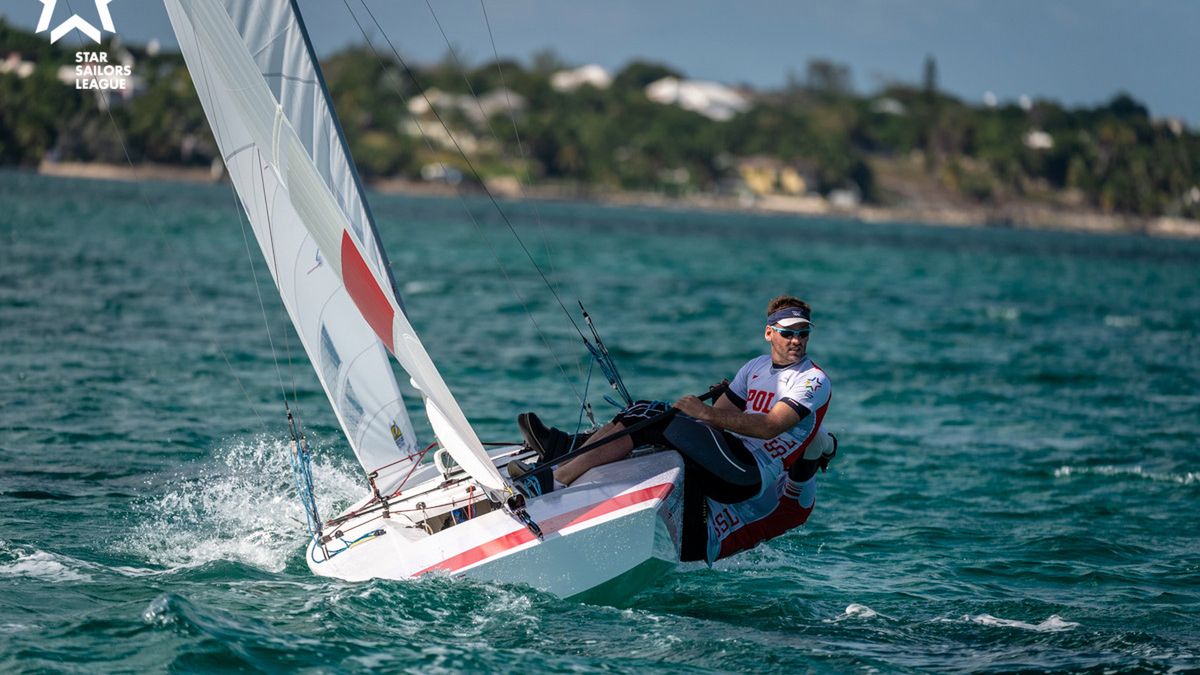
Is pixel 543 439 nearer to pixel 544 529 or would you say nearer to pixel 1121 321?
pixel 544 529

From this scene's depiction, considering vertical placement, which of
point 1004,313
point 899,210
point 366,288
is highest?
point 899,210

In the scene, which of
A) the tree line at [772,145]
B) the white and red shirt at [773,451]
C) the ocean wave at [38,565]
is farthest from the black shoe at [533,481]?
the tree line at [772,145]

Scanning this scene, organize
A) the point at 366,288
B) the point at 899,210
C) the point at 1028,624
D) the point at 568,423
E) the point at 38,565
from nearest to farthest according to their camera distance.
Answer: the point at 366,288, the point at 38,565, the point at 1028,624, the point at 568,423, the point at 899,210

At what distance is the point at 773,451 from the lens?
8.30 metres

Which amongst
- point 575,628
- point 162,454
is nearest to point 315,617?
point 575,628

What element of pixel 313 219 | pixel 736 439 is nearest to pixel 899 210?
pixel 736 439

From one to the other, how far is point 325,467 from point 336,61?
622 feet

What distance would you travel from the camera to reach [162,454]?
11883mm

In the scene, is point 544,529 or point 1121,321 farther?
point 1121,321

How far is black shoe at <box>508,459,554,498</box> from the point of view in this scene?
7926 mm

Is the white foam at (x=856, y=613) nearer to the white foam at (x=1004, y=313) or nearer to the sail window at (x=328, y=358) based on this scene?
the sail window at (x=328, y=358)

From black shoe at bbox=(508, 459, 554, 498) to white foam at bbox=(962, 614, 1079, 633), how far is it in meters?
2.63

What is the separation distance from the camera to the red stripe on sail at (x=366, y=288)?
7.95m

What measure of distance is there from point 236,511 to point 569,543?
10.7 ft
